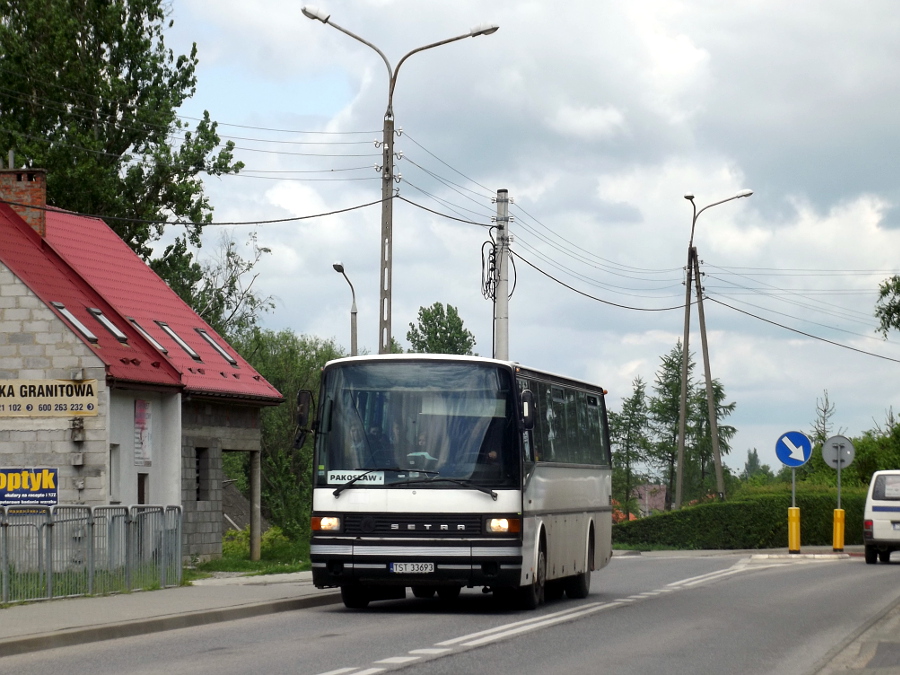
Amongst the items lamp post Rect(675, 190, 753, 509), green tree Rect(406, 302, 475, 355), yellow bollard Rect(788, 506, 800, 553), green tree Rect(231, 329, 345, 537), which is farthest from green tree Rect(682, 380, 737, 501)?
yellow bollard Rect(788, 506, 800, 553)

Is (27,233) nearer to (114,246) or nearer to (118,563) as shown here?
(114,246)

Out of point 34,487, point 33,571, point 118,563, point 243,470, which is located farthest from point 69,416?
point 243,470

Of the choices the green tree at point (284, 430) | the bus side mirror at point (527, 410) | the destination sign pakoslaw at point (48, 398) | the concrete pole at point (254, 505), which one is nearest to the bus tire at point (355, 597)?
the bus side mirror at point (527, 410)

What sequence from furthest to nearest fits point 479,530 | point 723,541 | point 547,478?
point 723,541 → point 547,478 → point 479,530

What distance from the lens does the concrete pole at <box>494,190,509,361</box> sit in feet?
99.9

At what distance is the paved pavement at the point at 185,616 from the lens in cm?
1272

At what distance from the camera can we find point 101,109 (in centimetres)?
4791

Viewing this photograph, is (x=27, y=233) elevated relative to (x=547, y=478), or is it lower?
elevated

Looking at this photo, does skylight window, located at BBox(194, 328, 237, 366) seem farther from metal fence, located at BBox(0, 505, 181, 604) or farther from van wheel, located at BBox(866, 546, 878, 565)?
van wheel, located at BBox(866, 546, 878, 565)

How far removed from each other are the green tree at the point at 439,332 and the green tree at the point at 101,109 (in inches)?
2564

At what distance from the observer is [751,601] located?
1966 centimetres

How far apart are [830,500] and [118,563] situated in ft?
92.0

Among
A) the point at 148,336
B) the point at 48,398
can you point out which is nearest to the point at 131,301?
the point at 148,336

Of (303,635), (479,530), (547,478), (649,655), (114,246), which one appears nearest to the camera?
(649,655)
